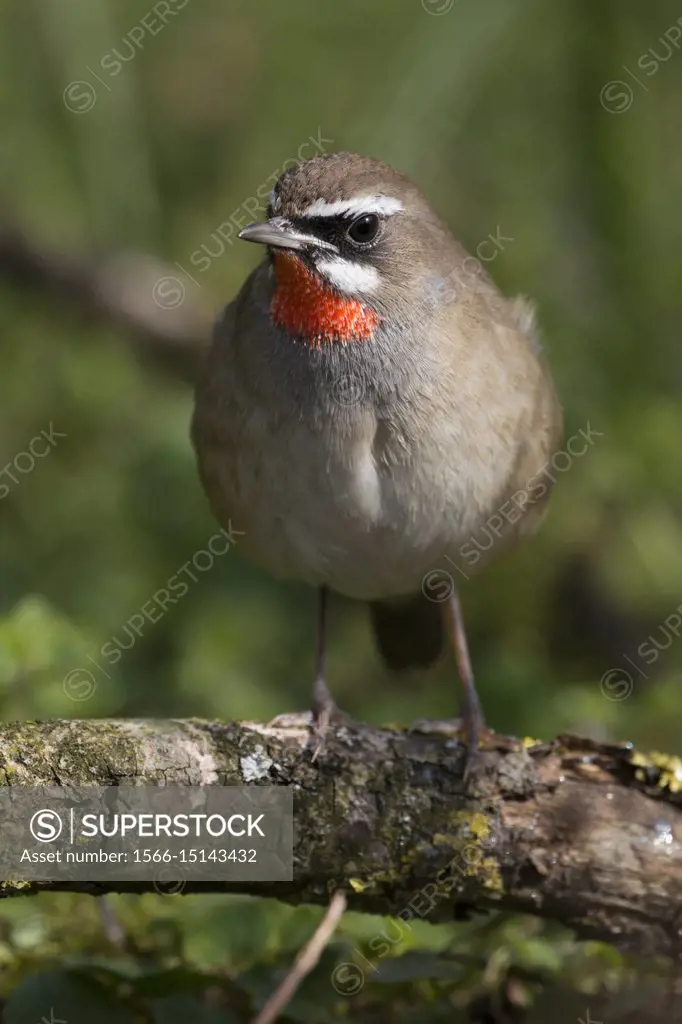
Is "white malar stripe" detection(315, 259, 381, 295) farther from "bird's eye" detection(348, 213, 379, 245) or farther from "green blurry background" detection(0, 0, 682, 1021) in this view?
"green blurry background" detection(0, 0, 682, 1021)

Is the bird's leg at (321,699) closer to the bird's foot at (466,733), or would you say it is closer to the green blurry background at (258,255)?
the bird's foot at (466,733)

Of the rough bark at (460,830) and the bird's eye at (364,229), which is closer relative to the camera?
the rough bark at (460,830)

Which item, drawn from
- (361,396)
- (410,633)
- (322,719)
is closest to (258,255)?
(410,633)

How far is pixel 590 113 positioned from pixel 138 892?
16.2ft

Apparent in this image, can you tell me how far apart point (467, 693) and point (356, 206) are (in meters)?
1.55

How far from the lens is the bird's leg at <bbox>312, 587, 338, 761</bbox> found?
11.6 feet

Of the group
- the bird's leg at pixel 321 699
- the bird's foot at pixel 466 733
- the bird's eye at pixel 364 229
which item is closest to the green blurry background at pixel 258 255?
the bird's leg at pixel 321 699

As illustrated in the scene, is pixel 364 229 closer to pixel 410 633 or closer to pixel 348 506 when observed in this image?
pixel 348 506

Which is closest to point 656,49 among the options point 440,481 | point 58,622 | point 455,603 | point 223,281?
point 223,281

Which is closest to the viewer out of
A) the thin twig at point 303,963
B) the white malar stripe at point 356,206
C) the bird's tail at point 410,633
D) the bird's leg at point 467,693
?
the thin twig at point 303,963

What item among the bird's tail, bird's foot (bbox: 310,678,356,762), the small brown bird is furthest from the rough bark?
the bird's tail

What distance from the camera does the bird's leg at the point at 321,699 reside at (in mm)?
3547

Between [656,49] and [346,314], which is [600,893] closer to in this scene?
[346,314]

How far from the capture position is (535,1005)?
140 inches
